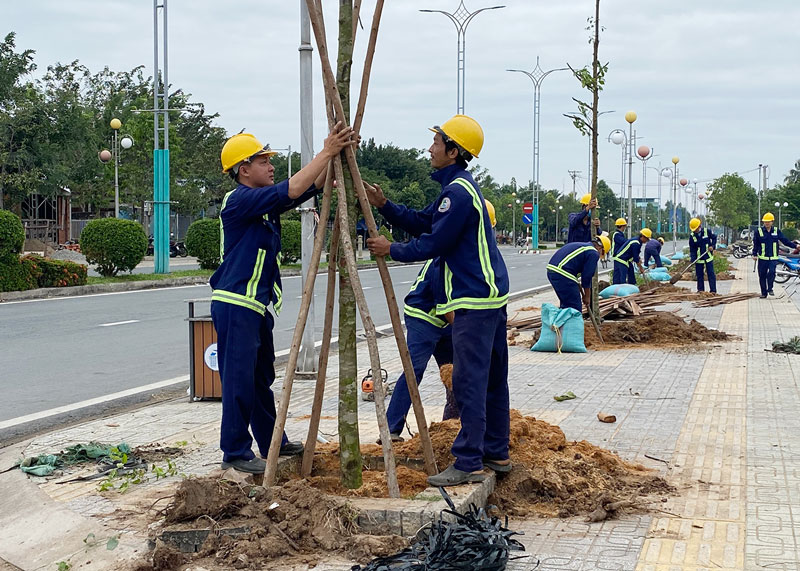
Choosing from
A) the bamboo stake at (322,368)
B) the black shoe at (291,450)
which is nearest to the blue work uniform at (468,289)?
the bamboo stake at (322,368)

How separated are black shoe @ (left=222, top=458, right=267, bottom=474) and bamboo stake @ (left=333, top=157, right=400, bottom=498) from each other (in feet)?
2.49

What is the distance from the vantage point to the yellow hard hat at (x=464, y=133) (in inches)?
214

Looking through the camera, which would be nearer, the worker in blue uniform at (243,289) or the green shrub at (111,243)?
the worker in blue uniform at (243,289)

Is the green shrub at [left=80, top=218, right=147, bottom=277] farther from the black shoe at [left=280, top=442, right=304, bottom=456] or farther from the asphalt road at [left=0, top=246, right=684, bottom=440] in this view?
the black shoe at [left=280, top=442, right=304, bottom=456]

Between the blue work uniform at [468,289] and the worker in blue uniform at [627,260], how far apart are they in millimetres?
18030

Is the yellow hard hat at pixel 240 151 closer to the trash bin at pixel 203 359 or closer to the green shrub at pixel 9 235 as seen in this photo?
the trash bin at pixel 203 359

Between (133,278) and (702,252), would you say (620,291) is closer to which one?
(702,252)

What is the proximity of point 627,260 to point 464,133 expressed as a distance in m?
18.7

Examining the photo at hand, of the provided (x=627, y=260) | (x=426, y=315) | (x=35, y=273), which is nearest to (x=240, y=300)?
(x=426, y=315)

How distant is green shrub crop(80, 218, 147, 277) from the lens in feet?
88.5

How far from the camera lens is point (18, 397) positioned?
367 inches

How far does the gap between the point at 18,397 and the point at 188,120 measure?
49.3 m

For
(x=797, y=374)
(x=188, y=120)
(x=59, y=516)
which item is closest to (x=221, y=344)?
(x=59, y=516)

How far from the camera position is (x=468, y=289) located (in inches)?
206
